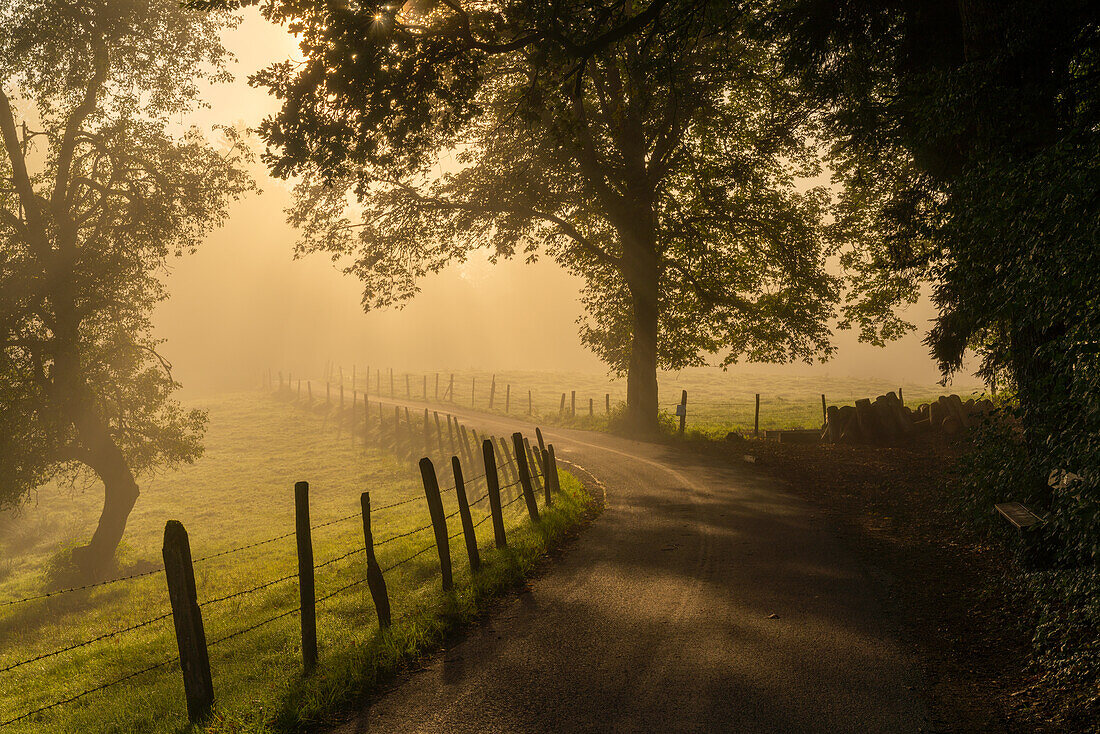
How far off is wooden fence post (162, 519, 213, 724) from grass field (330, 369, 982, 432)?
22981 mm

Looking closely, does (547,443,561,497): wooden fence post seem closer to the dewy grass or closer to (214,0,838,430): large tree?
(214,0,838,430): large tree

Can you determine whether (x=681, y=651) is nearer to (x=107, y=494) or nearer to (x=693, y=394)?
(x=107, y=494)

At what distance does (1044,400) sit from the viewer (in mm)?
6969

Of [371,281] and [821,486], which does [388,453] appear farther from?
[821,486]

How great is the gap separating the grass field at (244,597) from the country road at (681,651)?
695 mm

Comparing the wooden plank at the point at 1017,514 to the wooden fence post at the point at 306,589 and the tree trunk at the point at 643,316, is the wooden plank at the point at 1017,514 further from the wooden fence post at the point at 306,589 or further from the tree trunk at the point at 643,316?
the tree trunk at the point at 643,316

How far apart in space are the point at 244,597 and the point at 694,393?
54.0m

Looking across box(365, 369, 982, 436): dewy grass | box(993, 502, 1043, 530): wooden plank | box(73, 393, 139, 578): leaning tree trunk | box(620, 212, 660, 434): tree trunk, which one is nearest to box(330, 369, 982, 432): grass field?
box(365, 369, 982, 436): dewy grass

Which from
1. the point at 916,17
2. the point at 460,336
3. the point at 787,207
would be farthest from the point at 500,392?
the point at 460,336

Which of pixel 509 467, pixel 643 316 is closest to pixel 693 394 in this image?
pixel 643 316

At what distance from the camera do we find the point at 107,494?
22953 mm

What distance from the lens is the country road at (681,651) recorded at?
19.6ft

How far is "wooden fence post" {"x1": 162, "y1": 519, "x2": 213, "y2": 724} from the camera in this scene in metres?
6.71

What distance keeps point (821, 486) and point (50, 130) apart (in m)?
24.3
